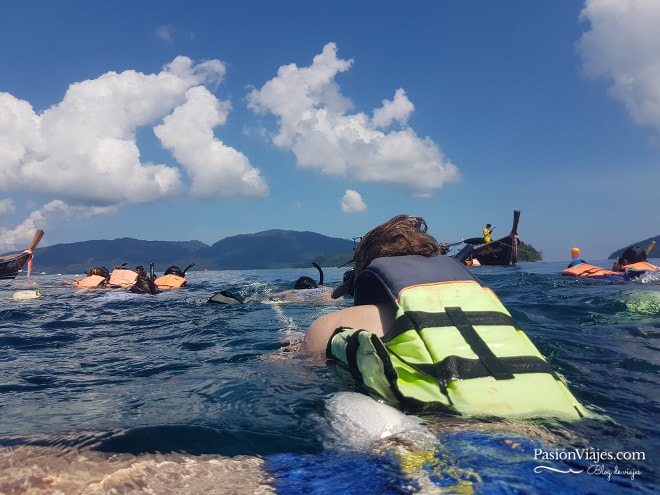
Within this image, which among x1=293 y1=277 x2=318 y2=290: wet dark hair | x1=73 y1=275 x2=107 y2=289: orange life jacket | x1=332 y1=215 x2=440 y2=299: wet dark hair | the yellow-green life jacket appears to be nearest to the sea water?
the yellow-green life jacket

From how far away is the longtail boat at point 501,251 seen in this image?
33.7m

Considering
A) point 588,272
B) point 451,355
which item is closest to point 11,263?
point 588,272

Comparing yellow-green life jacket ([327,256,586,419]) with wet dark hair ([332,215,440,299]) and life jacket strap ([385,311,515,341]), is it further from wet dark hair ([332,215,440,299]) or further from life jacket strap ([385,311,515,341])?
wet dark hair ([332,215,440,299])

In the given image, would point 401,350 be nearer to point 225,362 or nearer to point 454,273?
point 454,273

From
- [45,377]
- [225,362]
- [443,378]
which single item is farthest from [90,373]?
[443,378]

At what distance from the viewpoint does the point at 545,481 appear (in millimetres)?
1846

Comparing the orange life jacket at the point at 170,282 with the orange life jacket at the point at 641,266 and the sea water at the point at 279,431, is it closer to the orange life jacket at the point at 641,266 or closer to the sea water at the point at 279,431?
the sea water at the point at 279,431

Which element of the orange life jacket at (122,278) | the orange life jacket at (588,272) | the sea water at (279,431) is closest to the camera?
the sea water at (279,431)

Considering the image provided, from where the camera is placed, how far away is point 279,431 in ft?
9.46

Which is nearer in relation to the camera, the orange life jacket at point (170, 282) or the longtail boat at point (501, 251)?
the orange life jacket at point (170, 282)

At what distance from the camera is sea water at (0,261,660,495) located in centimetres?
196

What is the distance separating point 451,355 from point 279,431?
132 cm

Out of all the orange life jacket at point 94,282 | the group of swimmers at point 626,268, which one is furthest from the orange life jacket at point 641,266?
the orange life jacket at point 94,282

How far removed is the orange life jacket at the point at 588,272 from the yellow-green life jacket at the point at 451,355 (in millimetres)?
13977
